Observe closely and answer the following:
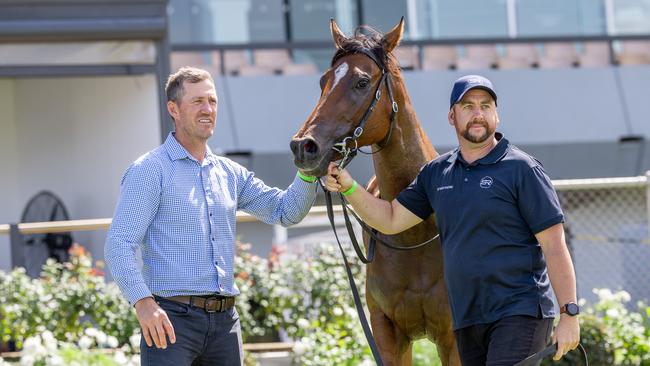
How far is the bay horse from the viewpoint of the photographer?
13.4 feet

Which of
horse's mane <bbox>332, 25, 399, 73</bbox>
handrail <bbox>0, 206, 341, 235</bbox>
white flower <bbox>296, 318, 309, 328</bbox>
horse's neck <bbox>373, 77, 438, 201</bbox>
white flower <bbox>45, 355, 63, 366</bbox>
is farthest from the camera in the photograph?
handrail <bbox>0, 206, 341, 235</bbox>

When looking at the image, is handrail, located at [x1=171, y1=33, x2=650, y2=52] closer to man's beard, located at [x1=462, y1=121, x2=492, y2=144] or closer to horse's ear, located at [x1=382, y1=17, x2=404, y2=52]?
horse's ear, located at [x1=382, y1=17, x2=404, y2=52]

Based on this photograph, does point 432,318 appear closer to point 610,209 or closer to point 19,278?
point 19,278

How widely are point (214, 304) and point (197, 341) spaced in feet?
0.53

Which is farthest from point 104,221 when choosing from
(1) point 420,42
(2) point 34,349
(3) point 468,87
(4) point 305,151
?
(1) point 420,42

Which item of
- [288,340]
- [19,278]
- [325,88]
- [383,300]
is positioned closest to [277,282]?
[288,340]

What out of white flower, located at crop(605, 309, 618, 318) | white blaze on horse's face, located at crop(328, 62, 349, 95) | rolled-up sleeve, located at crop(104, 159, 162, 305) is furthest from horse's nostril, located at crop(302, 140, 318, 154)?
white flower, located at crop(605, 309, 618, 318)

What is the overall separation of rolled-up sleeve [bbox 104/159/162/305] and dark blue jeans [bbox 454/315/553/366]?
125cm

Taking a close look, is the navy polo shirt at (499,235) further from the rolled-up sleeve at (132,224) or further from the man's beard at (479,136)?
the rolled-up sleeve at (132,224)

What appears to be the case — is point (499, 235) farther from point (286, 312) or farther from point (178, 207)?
point (286, 312)

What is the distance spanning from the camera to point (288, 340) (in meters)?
7.50

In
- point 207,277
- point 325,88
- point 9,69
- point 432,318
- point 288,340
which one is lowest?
point 288,340

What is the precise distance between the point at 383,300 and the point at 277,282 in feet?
9.91

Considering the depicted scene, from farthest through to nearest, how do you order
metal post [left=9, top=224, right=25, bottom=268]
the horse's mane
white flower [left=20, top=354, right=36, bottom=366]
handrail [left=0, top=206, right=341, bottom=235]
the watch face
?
metal post [left=9, top=224, right=25, bottom=268] < handrail [left=0, top=206, right=341, bottom=235] < white flower [left=20, top=354, right=36, bottom=366] < the horse's mane < the watch face
